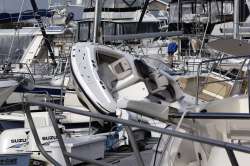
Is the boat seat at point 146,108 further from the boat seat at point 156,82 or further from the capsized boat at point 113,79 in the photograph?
the boat seat at point 156,82

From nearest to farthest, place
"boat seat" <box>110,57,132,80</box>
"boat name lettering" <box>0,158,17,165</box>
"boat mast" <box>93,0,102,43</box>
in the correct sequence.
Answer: "boat name lettering" <box>0,158,17,165</box>, "boat seat" <box>110,57,132,80</box>, "boat mast" <box>93,0,102,43</box>

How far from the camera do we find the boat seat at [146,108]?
4.04 meters

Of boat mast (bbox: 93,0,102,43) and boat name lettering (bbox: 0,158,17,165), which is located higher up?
boat mast (bbox: 93,0,102,43)

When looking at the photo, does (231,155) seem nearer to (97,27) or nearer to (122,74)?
(122,74)

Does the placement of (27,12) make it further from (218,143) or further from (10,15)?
(218,143)

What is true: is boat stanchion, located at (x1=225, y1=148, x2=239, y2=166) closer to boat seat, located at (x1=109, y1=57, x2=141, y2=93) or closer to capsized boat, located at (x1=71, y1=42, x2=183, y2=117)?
capsized boat, located at (x1=71, y1=42, x2=183, y2=117)

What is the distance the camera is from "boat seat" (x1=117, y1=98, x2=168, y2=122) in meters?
4.04

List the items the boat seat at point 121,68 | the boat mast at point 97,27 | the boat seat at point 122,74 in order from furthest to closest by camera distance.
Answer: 1. the boat mast at point 97,27
2. the boat seat at point 121,68
3. the boat seat at point 122,74

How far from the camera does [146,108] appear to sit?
408cm

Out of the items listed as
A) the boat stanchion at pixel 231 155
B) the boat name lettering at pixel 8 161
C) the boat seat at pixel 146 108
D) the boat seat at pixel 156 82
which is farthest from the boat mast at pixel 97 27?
the boat stanchion at pixel 231 155

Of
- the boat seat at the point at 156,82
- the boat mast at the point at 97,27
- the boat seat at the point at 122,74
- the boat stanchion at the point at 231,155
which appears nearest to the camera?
the boat stanchion at the point at 231,155

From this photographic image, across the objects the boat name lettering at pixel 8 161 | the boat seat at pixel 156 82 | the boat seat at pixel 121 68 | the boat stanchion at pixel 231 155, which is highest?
the boat stanchion at pixel 231 155

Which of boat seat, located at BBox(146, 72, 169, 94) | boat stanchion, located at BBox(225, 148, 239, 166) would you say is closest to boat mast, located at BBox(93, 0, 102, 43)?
boat seat, located at BBox(146, 72, 169, 94)

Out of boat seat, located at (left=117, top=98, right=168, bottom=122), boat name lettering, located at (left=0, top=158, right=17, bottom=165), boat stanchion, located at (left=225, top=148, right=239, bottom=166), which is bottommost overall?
boat name lettering, located at (left=0, top=158, right=17, bottom=165)
